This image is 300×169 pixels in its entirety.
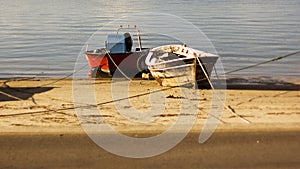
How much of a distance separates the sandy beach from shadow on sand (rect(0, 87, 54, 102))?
0.09 ft

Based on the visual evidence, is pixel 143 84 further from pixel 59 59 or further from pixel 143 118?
pixel 59 59

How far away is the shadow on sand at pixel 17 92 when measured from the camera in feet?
40.7

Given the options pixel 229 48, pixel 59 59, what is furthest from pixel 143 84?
pixel 229 48

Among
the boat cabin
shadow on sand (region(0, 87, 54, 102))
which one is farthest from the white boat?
the boat cabin

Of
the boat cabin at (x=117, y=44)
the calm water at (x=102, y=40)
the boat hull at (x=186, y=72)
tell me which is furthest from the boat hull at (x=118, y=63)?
the boat hull at (x=186, y=72)

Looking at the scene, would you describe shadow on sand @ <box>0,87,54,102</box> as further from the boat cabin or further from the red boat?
the boat cabin

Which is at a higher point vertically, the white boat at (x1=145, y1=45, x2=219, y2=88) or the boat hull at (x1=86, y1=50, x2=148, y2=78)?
the white boat at (x1=145, y1=45, x2=219, y2=88)

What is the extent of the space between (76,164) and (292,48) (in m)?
23.2

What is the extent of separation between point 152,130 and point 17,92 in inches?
222

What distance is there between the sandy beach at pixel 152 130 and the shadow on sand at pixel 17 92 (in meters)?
0.03

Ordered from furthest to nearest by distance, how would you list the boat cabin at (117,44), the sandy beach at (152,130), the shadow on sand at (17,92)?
the boat cabin at (117,44)
the shadow on sand at (17,92)
the sandy beach at (152,130)

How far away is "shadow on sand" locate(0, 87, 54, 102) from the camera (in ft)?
40.7

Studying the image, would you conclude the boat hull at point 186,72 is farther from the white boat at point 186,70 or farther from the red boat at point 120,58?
the red boat at point 120,58

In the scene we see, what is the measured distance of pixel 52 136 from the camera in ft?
29.0
